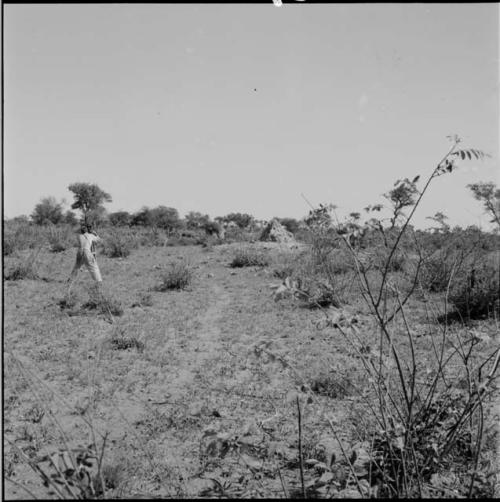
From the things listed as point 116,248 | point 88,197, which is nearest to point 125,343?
point 116,248

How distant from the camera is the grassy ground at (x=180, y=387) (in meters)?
2.90

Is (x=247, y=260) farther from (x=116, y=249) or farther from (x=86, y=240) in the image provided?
(x=86, y=240)

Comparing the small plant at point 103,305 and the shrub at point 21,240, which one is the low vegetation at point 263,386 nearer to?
the small plant at point 103,305

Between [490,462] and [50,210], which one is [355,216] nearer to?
[490,462]

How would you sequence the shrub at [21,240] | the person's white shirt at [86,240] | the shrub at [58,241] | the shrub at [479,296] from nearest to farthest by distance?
the shrub at [479,296]
the person's white shirt at [86,240]
the shrub at [21,240]
the shrub at [58,241]

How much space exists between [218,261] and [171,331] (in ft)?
29.2

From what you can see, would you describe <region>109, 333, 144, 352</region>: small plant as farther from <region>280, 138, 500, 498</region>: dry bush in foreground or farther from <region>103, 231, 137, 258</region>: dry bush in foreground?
<region>103, 231, 137, 258</region>: dry bush in foreground

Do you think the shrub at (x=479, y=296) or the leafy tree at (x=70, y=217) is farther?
the leafy tree at (x=70, y=217)

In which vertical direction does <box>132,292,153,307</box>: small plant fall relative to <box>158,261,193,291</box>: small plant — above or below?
below

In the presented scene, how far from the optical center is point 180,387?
4617 millimetres

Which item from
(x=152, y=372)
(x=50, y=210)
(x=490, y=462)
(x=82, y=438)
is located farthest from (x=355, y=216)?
(x=50, y=210)

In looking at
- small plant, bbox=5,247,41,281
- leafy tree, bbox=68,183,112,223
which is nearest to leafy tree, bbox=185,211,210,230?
leafy tree, bbox=68,183,112,223

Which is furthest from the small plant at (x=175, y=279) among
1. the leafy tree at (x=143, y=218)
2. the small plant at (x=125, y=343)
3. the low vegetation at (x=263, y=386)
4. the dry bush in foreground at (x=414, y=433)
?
the leafy tree at (x=143, y=218)

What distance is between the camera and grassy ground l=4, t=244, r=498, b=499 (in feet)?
9.52
